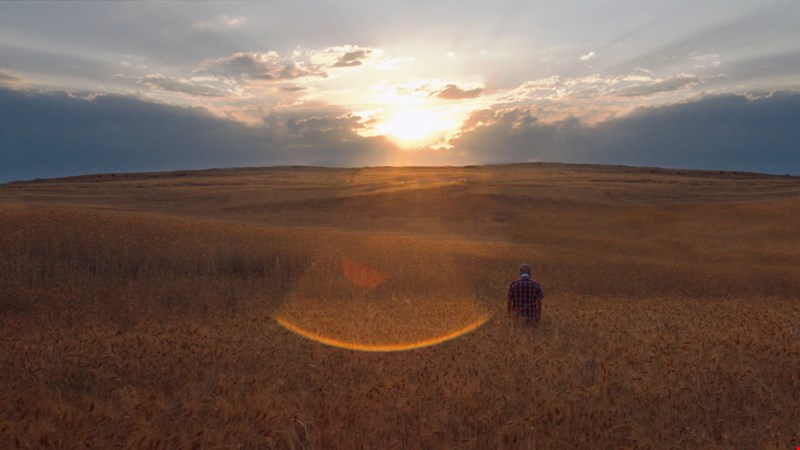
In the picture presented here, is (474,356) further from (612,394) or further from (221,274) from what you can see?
(221,274)

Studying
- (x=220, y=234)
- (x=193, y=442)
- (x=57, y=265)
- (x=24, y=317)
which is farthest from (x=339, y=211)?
(x=193, y=442)

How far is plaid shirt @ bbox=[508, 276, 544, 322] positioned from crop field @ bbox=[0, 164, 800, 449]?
1.54ft

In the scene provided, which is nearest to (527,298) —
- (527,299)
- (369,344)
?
(527,299)

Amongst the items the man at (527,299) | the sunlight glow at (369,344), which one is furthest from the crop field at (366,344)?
the man at (527,299)

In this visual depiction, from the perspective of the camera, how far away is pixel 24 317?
11.8m

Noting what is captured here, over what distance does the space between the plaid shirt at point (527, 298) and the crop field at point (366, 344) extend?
0.47 m

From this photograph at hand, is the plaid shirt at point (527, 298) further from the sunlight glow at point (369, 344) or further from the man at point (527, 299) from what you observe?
the sunlight glow at point (369, 344)

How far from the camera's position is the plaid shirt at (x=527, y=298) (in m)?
11.8

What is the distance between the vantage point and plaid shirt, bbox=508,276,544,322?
11797mm

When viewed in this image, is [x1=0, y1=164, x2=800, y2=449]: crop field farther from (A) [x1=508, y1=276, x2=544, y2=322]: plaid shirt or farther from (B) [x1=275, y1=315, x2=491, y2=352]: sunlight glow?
(A) [x1=508, y1=276, x2=544, y2=322]: plaid shirt

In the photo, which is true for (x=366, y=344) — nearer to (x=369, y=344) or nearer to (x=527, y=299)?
(x=369, y=344)

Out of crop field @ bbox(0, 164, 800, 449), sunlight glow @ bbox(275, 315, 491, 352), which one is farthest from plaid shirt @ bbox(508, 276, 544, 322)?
sunlight glow @ bbox(275, 315, 491, 352)

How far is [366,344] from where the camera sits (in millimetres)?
8758

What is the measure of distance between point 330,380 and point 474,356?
1.92m
